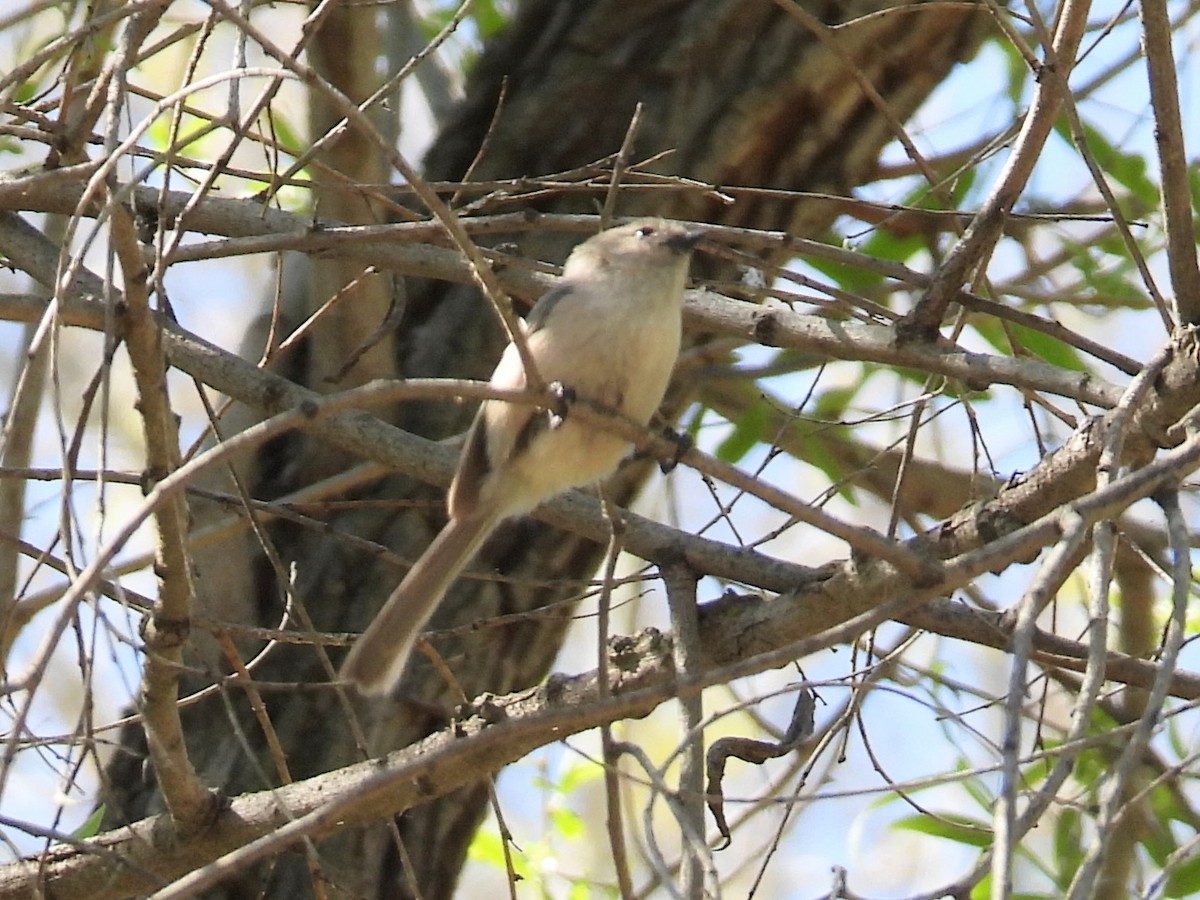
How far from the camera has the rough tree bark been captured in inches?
187

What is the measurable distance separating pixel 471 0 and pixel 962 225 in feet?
4.90

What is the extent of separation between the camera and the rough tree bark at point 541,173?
15.6 ft

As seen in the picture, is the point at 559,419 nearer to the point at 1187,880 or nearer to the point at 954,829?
the point at 954,829

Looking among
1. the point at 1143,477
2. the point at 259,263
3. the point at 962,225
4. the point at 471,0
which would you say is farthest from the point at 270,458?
the point at 259,263

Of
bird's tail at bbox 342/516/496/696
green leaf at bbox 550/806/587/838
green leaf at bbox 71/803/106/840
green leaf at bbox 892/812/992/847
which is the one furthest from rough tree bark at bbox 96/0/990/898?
green leaf at bbox 892/812/992/847

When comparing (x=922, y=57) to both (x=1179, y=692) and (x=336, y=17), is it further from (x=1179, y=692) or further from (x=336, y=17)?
(x=1179, y=692)

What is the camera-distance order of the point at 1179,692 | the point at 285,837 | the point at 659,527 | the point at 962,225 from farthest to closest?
the point at 962,225 → the point at 659,527 → the point at 1179,692 → the point at 285,837

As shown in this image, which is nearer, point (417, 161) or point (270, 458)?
point (270, 458)

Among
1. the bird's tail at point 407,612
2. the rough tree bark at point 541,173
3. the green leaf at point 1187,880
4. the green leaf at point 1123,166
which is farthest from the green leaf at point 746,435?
the green leaf at point 1187,880

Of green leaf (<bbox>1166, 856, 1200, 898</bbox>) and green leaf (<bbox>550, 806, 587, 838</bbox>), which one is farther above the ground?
green leaf (<bbox>550, 806, 587, 838</bbox>)

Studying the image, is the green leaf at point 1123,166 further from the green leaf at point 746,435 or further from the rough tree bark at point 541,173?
the green leaf at point 746,435

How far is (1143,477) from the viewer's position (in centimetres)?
214

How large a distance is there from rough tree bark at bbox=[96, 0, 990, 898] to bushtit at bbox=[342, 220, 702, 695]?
1.06 m

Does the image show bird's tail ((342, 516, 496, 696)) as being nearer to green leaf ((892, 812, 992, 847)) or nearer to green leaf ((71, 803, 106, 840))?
green leaf ((71, 803, 106, 840))
